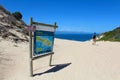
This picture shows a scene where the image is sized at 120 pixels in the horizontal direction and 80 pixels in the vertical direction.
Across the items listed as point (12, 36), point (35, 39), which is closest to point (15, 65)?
point (35, 39)

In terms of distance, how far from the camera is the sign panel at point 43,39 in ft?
34.6

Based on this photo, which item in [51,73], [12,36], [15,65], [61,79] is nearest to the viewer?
[61,79]

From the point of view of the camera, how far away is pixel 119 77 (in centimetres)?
978

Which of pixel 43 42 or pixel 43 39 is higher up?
pixel 43 39

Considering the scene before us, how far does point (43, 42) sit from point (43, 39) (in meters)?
0.19

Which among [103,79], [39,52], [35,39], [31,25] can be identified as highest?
[31,25]

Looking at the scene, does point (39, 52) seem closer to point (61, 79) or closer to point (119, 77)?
point (61, 79)

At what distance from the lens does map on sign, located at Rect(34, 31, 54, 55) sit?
10555mm

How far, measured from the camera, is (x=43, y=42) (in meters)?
11.1

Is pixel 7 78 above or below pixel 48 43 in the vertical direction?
below

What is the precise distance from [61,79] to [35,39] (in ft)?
8.37

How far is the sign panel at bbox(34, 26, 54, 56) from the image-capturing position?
1054cm

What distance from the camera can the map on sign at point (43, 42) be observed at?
34.6 ft

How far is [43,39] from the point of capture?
11055 millimetres
